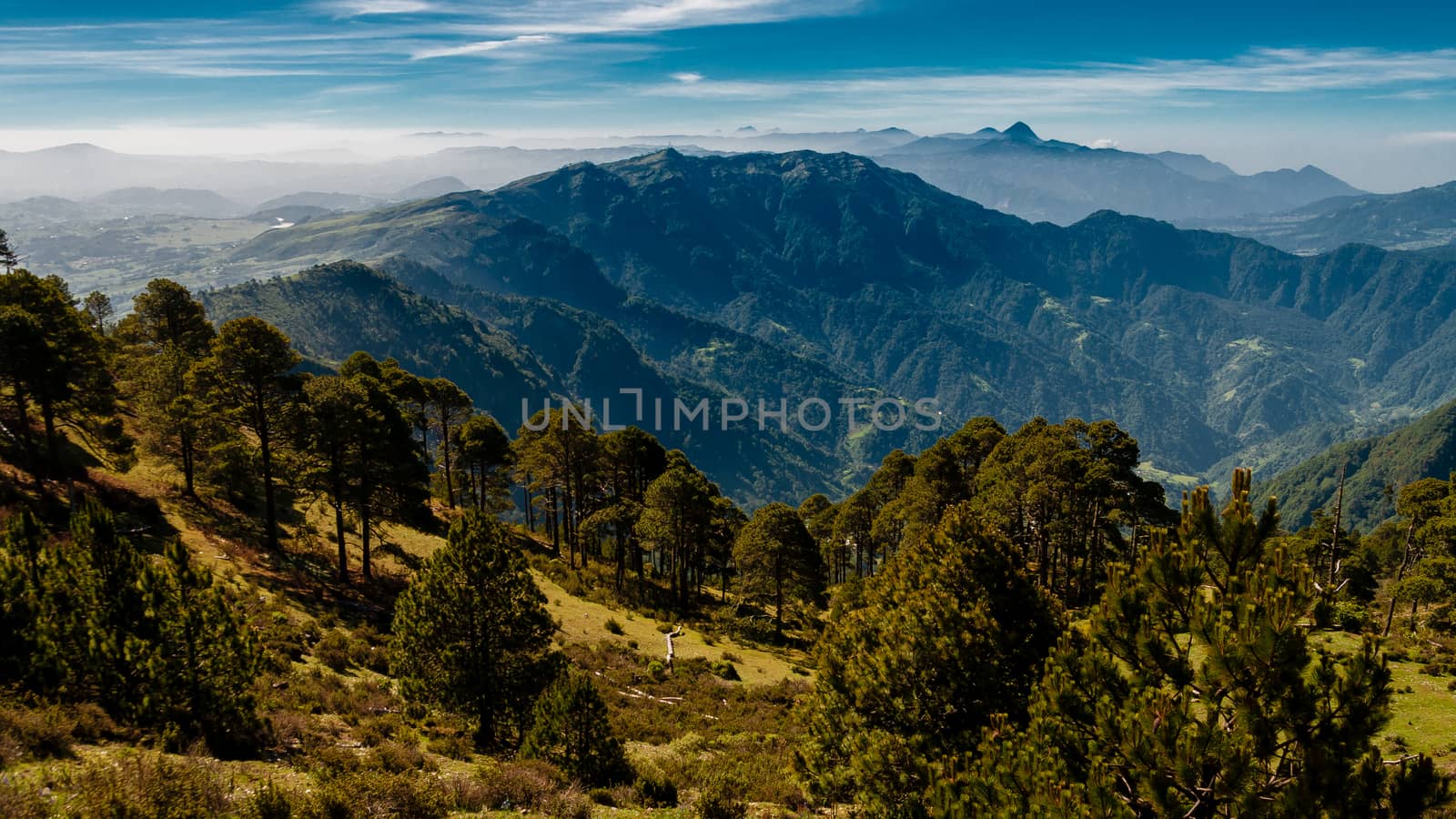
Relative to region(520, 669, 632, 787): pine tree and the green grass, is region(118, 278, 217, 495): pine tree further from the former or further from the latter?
the green grass

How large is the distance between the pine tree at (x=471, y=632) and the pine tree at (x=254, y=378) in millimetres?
16233

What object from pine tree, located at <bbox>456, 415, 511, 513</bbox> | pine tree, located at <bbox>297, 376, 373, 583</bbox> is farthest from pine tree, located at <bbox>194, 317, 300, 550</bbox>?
pine tree, located at <bbox>456, 415, 511, 513</bbox>

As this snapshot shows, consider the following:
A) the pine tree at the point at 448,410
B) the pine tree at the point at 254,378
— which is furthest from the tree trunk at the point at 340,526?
the pine tree at the point at 448,410

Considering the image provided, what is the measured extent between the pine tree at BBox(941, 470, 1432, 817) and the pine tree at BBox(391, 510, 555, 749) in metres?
12.0

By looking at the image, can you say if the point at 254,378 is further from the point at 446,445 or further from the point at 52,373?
the point at 446,445

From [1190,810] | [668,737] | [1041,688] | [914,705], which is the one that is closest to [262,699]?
[668,737]

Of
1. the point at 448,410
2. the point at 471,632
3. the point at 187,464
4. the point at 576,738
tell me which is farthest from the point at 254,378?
the point at 448,410

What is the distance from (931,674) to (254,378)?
97.7 ft

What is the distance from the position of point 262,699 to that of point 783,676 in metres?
25.0

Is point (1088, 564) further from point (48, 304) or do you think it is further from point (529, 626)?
point (48, 304)

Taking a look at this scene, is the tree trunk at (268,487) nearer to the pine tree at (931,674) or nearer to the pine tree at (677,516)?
the pine tree at (677,516)

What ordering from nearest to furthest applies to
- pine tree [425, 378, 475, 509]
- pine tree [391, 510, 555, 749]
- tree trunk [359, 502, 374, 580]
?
pine tree [391, 510, 555, 749]
tree trunk [359, 502, 374, 580]
pine tree [425, 378, 475, 509]

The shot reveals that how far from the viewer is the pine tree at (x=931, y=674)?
14.8 meters

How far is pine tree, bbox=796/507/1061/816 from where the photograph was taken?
14.8m
